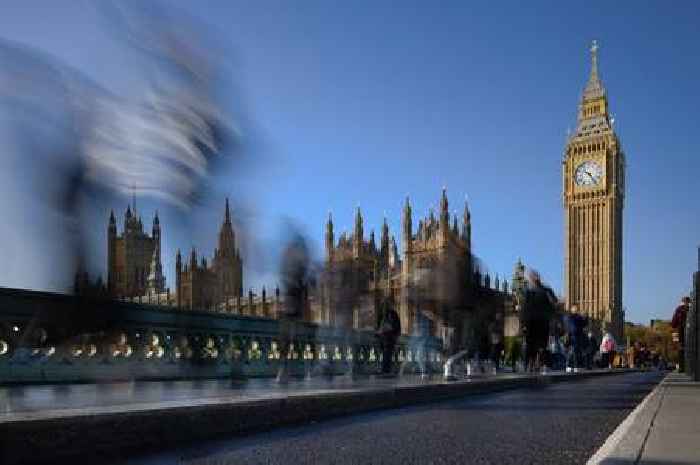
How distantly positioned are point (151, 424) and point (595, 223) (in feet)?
391

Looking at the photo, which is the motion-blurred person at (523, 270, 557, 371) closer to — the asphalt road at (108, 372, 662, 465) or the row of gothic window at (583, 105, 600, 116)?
the asphalt road at (108, 372, 662, 465)

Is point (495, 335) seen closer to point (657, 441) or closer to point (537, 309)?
point (537, 309)

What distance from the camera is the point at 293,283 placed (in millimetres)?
11398

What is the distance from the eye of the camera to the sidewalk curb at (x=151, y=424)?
3.88 m

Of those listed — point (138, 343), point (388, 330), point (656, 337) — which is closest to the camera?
point (138, 343)

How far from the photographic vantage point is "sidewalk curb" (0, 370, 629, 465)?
153 inches

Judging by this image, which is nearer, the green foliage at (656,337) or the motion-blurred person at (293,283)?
the motion-blurred person at (293,283)

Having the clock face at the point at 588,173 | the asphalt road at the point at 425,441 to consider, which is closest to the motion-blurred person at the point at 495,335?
the asphalt road at the point at 425,441

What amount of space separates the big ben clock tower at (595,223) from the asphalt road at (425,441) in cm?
11172

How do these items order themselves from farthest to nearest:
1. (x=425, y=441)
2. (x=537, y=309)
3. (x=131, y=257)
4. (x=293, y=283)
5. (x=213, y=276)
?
(x=537, y=309) → (x=293, y=283) → (x=213, y=276) → (x=131, y=257) → (x=425, y=441)

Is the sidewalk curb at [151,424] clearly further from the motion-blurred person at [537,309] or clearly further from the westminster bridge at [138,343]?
the motion-blurred person at [537,309]

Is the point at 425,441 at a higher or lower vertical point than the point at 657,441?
lower

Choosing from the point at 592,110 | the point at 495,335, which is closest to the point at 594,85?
the point at 592,110

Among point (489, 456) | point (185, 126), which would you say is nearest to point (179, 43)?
point (185, 126)
